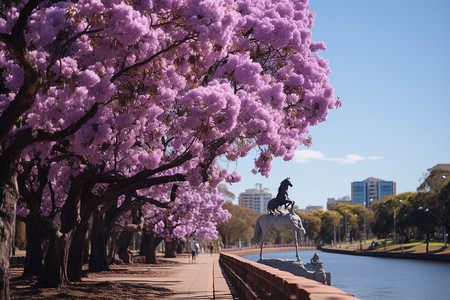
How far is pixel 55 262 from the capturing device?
2023cm

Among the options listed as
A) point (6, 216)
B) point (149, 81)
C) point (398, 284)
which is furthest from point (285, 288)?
point (398, 284)

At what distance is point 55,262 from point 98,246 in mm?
14385

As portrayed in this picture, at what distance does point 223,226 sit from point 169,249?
45916 mm

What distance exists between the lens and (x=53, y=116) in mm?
13609

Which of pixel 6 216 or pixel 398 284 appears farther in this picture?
pixel 398 284

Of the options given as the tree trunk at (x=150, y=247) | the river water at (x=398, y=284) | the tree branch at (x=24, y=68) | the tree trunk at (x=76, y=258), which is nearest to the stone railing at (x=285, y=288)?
the tree branch at (x=24, y=68)

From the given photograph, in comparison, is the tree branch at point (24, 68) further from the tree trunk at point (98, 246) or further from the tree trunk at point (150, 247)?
the tree trunk at point (150, 247)

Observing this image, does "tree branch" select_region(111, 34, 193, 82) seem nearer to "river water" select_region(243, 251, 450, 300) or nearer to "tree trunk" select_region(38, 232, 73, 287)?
"tree trunk" select_region(38, 232, 73, 287)

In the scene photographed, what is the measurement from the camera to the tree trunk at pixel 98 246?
33.4m

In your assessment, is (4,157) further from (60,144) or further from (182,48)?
(60,144)

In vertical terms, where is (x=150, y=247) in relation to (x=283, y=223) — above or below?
below

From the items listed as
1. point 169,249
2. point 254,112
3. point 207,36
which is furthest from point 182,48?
point 169,249

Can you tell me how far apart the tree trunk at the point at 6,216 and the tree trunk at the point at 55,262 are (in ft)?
26.1

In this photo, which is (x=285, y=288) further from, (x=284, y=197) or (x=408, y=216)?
(x=408, y=216)
